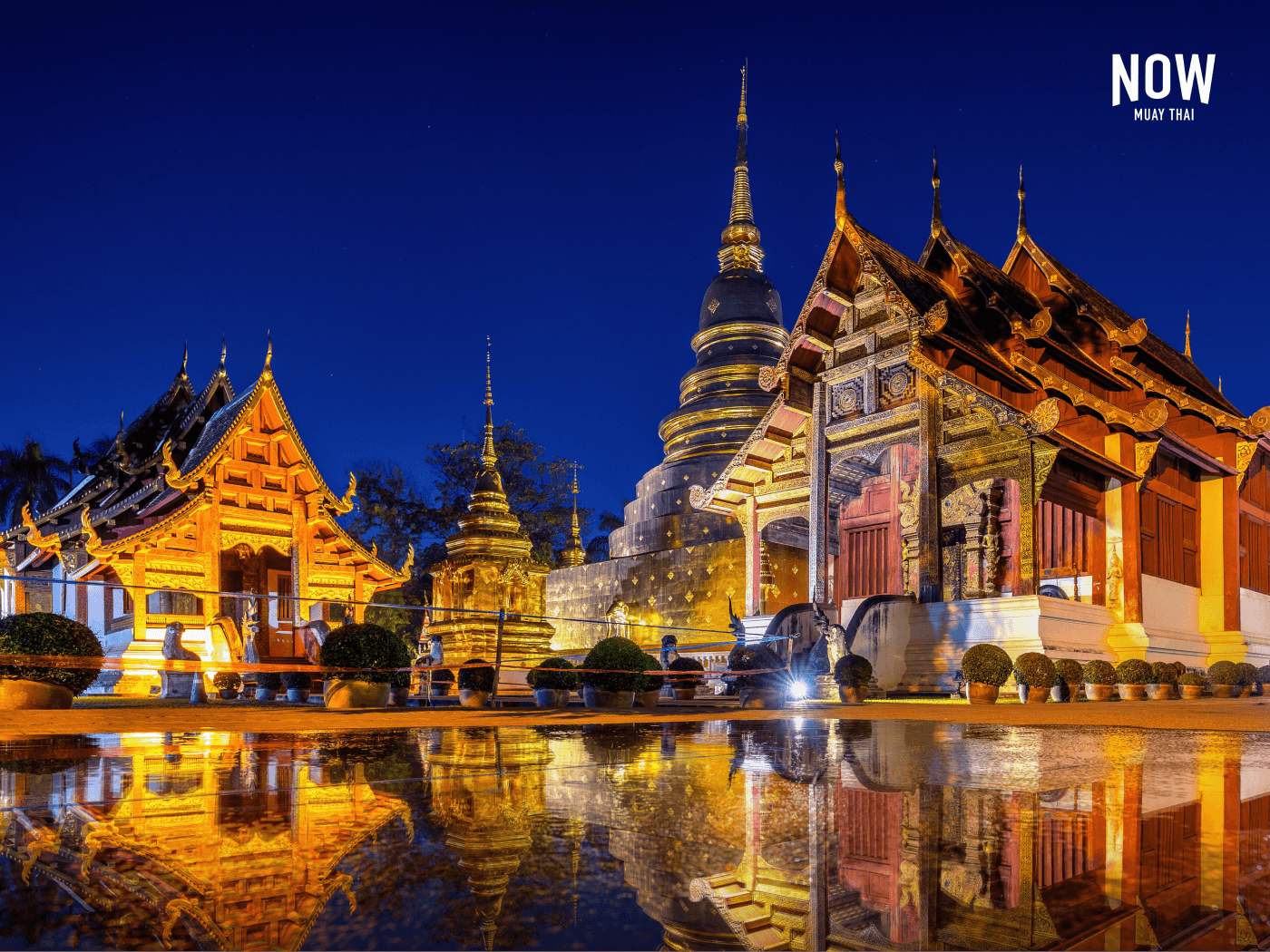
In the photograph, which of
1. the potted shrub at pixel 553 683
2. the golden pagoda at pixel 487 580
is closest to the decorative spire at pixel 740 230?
the golden pagoda at pixel 487 580

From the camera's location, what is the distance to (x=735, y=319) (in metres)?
32.0

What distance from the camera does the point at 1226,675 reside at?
1575 cm

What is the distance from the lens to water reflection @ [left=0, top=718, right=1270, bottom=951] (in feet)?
5.25

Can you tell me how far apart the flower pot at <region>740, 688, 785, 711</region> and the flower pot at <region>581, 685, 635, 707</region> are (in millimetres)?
1840

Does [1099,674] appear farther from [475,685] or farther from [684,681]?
[475,685]

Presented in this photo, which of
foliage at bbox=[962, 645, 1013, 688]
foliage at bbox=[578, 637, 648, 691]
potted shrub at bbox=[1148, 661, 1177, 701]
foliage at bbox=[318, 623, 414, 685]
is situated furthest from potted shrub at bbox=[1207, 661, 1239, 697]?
foliage at bbox=[318, 623, 414, 685]

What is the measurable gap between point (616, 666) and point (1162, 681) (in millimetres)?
8821

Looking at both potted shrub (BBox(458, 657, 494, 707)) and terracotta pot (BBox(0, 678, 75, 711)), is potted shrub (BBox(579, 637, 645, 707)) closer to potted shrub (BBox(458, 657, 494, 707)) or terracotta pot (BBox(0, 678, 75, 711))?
potted shrub (BBox(458, 657, 494, 707))

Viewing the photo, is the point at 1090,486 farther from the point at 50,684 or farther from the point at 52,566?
the point at 52,566

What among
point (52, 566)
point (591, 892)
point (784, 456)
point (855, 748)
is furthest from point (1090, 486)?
point (52, 566)

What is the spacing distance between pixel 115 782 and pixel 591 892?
261cm

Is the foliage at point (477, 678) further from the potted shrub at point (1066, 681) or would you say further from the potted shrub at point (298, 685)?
the potted shrub at point (1066, 681)

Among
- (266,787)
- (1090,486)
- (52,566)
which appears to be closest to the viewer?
(266,787)

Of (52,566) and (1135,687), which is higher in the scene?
(52,566)
